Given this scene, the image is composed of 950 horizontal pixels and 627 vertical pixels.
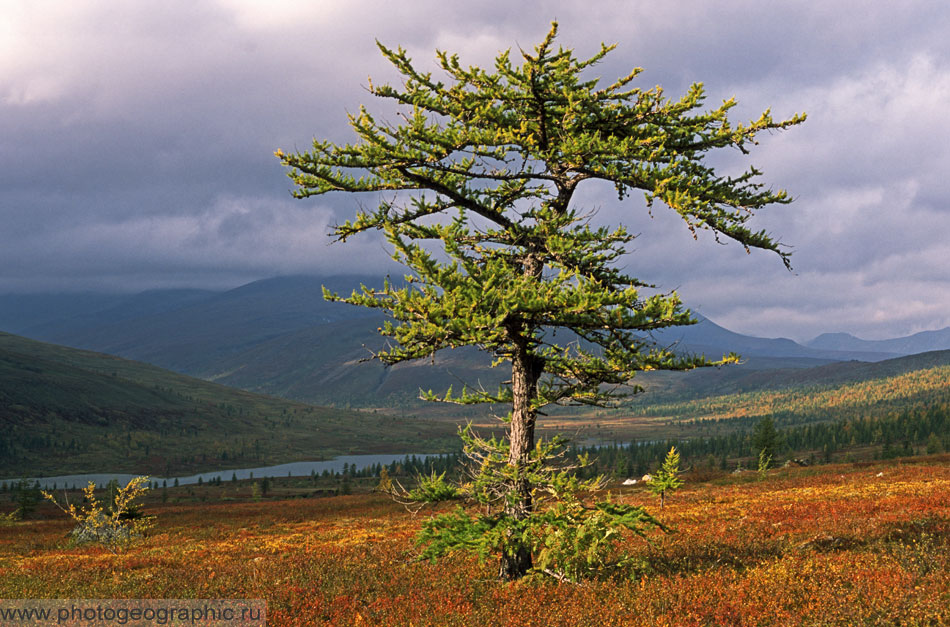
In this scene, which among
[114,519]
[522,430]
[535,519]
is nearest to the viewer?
[535,519]

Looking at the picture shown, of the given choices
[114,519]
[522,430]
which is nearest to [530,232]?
[522,430]

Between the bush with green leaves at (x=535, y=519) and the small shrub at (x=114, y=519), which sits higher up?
the bush with green leaves at (x=535, y=519)

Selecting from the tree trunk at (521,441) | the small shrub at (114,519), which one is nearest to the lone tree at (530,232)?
the tree trunk at (521,441)

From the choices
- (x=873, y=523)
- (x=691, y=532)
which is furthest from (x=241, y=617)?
(x=873, y=523)

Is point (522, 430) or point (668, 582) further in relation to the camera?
point (522, 430)

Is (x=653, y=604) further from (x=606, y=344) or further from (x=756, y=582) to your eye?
(x=606, y=344)

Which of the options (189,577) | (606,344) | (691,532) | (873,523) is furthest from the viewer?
(691,532)

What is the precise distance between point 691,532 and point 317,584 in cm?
1326

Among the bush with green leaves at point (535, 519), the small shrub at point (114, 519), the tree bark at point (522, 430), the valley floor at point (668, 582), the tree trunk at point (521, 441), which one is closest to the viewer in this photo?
the valley floor at point (668, 582)

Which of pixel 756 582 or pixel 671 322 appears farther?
pixel 756 582

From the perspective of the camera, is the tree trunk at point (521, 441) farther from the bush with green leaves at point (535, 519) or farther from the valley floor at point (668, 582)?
the valley floor at point (668, 582)

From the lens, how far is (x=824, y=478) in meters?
47.5

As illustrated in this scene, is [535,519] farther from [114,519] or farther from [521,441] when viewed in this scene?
[114,519]

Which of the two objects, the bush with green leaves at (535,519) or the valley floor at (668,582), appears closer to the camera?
the valley floor at (668,582)
